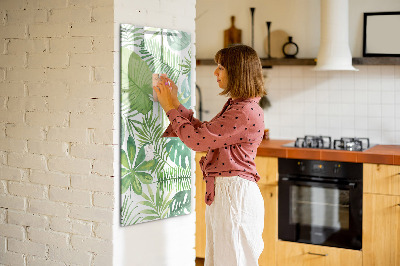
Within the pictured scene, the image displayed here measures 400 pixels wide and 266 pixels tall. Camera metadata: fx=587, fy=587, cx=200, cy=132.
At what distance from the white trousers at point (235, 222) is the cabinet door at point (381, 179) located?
4.78ft

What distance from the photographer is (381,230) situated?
3.89 m

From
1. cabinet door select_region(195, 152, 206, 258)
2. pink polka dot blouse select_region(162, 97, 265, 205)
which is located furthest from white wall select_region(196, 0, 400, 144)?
pink polka dot blouse select_region(162, 97, 265, 205)

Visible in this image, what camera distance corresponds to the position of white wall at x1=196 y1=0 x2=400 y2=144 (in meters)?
4.50

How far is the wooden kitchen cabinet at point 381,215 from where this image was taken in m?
3.84

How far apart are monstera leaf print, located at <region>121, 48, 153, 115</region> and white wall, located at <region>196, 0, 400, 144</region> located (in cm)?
219

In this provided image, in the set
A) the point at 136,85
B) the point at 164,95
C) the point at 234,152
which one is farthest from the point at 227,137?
the point at 136,85

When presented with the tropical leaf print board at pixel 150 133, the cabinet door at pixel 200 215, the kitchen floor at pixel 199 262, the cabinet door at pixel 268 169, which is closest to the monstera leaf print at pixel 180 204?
the tropical leaf print board at pixel 150 133

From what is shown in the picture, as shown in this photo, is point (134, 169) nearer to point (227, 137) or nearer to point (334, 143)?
point (227, 137)

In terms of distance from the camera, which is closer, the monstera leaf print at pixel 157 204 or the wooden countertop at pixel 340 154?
the monstera leaf print at pixel 157 204

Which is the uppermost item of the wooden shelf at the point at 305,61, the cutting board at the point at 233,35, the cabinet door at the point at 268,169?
the cutting board at the point at 233,35

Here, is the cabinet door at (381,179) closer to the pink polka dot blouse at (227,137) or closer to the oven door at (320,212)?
the oven door at (320,212)

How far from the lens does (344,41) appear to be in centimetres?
436

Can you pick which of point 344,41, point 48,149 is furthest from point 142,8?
point 344,41

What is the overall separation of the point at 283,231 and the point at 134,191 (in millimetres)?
1769
